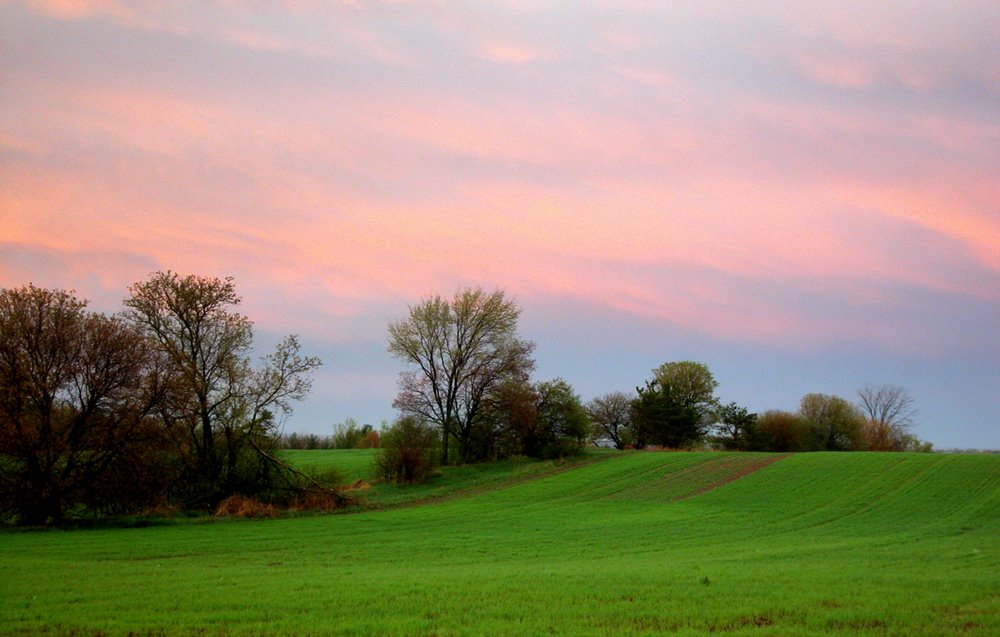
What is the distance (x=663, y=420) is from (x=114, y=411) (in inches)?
2557

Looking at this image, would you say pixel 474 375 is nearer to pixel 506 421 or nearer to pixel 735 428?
pixel 506 421

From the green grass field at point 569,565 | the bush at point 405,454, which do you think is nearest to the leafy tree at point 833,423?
the green grass field at point 569,565

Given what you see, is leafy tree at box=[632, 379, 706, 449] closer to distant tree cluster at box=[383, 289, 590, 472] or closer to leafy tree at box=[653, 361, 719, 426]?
leafy tree at box=[653, 361, 719, 426]

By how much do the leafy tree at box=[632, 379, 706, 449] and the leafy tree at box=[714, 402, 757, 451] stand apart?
2946 millimetres

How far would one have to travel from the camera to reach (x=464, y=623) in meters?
12.2

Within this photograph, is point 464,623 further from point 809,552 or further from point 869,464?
point 869,464

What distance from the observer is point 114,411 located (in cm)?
3519

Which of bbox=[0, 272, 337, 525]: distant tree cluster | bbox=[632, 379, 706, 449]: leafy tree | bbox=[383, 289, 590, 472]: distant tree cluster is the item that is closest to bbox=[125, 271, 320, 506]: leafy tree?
bbox=[0, 272, 337, 525]: distant tree cluster

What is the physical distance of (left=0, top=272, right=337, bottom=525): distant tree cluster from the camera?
108ft

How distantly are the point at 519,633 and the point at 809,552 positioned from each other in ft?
52.2

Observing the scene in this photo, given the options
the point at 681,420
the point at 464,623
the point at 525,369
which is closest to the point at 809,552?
the point at 464,623

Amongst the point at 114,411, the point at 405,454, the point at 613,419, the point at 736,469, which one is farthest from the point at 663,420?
the point at 114,411

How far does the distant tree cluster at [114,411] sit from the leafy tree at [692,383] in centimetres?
6163

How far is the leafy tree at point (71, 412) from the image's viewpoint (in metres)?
32.6
